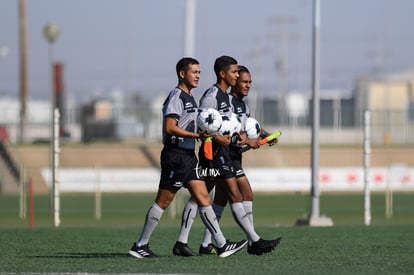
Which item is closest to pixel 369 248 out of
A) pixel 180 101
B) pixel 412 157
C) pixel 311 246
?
pixel 311 246

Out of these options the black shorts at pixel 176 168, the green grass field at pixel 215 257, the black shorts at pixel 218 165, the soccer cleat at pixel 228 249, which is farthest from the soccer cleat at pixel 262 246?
the black shorts at pixel 176 168

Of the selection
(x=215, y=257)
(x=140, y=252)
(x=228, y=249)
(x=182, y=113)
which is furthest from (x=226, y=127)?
(x=140, y=252)

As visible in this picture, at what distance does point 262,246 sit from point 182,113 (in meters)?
1.85

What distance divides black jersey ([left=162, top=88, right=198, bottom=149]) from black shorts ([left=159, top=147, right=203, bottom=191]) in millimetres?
82

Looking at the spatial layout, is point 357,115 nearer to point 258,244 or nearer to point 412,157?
point 412,157

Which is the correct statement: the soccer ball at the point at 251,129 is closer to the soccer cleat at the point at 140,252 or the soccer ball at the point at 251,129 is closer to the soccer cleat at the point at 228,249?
the soccer cleat at the point at 228,249

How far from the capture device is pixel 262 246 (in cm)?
1302

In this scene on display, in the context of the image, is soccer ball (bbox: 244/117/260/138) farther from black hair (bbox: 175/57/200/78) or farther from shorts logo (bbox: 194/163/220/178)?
black hair (bbox: 175/57/200/78)

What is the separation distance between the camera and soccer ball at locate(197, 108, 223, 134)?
40.6 feet

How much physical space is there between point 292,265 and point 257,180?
2345 cm

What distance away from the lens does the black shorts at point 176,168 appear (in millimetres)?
12625

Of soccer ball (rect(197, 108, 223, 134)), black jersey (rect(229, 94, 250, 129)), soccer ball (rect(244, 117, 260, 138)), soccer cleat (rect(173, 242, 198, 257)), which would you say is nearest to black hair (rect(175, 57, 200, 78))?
soccer ball (rect(197, 108, 223, 134))

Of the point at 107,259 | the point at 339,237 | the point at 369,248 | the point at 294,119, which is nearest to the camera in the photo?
the point at 107,259

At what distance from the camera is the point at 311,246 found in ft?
48.7
